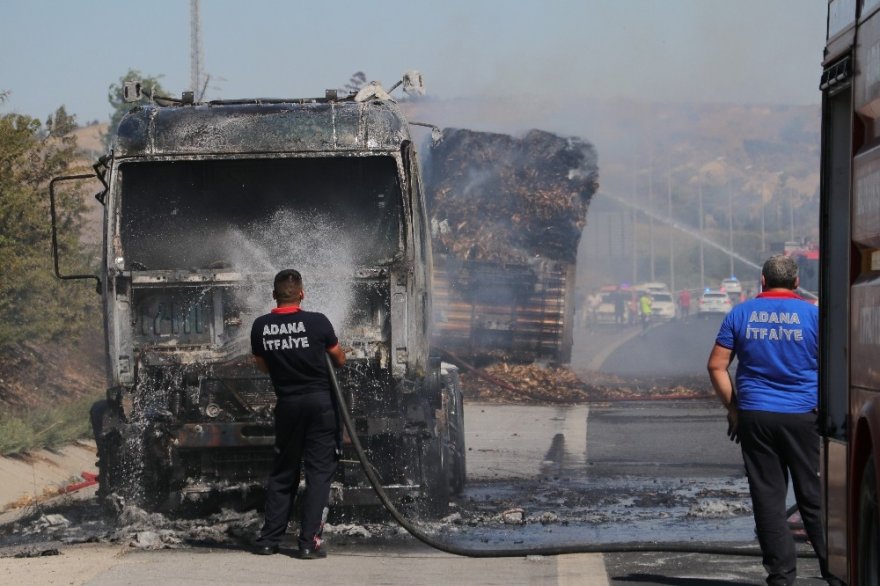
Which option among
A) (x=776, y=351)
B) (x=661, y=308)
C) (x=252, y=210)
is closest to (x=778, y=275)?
(x=776, y=351)

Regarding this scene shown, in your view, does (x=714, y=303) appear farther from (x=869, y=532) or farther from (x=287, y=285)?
(x=869, y=532)

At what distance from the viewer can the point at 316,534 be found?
352 inches

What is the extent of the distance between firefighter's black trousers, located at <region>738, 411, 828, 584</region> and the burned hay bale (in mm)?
17601

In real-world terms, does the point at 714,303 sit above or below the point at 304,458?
below

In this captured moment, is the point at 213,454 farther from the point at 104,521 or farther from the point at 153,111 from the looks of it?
the point at 153,111

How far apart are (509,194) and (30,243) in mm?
8803

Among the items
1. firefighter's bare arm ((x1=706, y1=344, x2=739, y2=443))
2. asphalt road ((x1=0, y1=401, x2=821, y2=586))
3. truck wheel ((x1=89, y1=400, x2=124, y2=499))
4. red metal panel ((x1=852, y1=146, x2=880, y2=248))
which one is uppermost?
red metal panel ((x1=852, y1=146, x2=880, y2=248))

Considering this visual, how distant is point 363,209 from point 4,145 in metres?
8.68

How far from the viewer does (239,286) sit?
11.0 meters

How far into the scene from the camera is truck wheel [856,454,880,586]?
18.0ft

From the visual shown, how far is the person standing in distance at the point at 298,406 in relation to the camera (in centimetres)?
893

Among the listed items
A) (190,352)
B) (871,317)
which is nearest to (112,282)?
(190,352)

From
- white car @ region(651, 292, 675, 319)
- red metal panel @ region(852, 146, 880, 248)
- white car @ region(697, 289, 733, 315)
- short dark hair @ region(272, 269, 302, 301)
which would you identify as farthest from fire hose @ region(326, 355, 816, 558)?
white car @ region(651, 292, 675, 319)

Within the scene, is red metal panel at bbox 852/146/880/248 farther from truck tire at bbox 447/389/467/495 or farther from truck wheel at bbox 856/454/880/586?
truck tire at bbox 447/389/467/495
